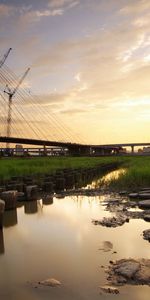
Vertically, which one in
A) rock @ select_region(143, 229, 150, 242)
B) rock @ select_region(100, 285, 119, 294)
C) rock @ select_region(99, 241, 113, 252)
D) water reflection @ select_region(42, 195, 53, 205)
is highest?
water reflection @ select_region(42, 195, 53, 205)

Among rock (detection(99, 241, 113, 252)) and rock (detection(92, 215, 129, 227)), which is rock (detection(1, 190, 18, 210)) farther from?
rock (detection(99, 241, 113, 252))

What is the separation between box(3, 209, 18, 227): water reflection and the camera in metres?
11.8

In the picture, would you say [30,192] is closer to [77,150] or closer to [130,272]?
[130,272]

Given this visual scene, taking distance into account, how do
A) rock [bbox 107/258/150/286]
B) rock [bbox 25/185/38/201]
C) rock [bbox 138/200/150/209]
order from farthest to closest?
rock [bbox 25/185/38/201] < rock [bbox 138/200/150/209] < rock [bbox 107/258/150/286]

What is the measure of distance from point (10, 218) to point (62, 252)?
431cm

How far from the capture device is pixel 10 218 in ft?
40.8

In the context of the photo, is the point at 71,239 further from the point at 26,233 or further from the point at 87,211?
the point at 87,211

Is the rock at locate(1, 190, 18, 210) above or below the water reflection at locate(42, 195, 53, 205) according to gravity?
above

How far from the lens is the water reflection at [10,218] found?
1176cm

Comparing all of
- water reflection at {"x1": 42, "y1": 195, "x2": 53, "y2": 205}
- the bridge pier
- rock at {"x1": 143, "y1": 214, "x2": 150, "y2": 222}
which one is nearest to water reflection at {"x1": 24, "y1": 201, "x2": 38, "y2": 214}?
water reflection at {"x1": 42, "y1": 195, "x2": 53, "y2": 205}

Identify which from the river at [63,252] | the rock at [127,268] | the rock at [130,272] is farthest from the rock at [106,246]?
the rock at [127,268]

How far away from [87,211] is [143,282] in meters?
7.23

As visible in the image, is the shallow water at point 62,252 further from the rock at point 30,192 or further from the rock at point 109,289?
the rock at point 30,192

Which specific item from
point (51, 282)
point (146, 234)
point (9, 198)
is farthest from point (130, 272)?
point (9, 198)
